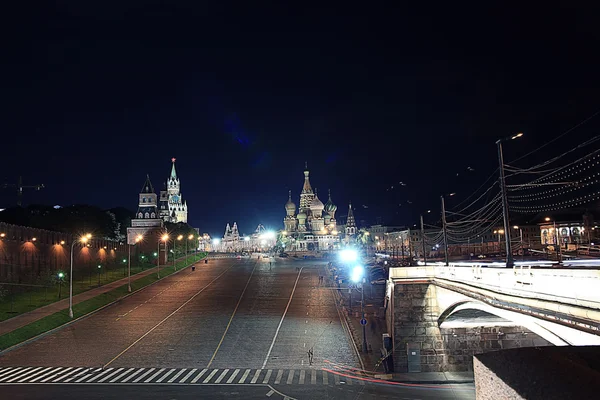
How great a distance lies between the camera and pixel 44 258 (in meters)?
76.9

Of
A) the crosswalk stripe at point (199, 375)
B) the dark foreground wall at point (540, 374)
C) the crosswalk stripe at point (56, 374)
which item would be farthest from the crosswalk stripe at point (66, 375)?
the dark foreground wall at point (540, 374)

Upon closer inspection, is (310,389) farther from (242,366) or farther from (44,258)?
(44,258)

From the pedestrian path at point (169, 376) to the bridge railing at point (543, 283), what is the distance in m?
13.8

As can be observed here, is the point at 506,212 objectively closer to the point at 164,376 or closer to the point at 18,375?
the point at 164,376

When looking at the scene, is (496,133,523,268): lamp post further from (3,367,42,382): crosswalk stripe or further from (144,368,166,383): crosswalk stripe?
(3,367,42,382): crosswalk stripe

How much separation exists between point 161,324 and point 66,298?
811 inches

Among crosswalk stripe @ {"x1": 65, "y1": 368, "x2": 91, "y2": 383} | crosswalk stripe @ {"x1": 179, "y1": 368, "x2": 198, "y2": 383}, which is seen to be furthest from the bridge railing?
crosswalk stripe @ {"x1": 65, "y1": 368, "x2": 91, "y2": 383}

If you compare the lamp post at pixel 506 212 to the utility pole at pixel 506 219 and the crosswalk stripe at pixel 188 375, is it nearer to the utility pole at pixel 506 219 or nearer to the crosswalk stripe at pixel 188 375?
the utility pole at pixel 506 219

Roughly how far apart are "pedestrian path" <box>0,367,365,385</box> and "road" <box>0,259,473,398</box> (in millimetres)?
71

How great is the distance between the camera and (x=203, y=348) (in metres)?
44.3

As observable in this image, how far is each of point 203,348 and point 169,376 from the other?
9148mm

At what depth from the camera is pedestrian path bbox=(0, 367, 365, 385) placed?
110 ft

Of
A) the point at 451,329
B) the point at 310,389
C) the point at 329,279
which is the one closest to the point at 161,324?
the point at 310,389

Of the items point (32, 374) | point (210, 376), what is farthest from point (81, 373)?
point (210, 376)
